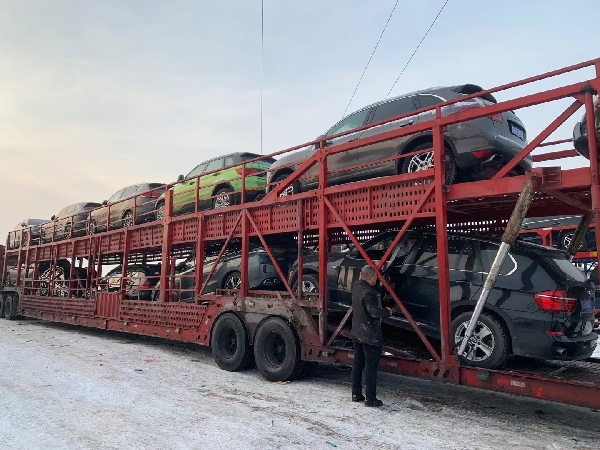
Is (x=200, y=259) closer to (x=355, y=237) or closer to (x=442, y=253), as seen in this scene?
(x=355, y=237)

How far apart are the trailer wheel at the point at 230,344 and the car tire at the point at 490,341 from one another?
292cm

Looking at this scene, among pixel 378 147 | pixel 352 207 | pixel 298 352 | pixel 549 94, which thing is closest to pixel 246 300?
pixel 298 352

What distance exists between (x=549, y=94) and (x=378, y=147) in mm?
2453

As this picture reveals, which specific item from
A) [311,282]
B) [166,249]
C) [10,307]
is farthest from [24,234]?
[311,282]

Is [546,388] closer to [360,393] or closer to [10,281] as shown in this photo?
[360,393]

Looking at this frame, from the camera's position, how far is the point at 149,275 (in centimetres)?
972

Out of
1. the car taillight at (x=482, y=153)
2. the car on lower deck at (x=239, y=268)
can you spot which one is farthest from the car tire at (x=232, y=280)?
the car taillight at (x=482, y=153)

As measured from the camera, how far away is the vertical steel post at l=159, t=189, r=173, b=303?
830cm

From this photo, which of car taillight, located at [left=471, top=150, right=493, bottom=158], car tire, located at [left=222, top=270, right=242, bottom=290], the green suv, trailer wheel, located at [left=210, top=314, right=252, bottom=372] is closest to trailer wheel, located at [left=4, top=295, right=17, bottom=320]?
the green suv

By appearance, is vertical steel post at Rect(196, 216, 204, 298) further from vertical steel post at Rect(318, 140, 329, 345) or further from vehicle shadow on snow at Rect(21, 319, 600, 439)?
vertical steel post at Rect(318, 140, 329, 345)

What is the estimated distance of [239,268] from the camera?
8031mm

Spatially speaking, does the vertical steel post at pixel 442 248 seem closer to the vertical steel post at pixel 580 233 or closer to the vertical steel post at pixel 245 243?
the vertical steel post at pixel 580 233

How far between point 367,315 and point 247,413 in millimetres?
1566

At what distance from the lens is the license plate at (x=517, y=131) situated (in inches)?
215
